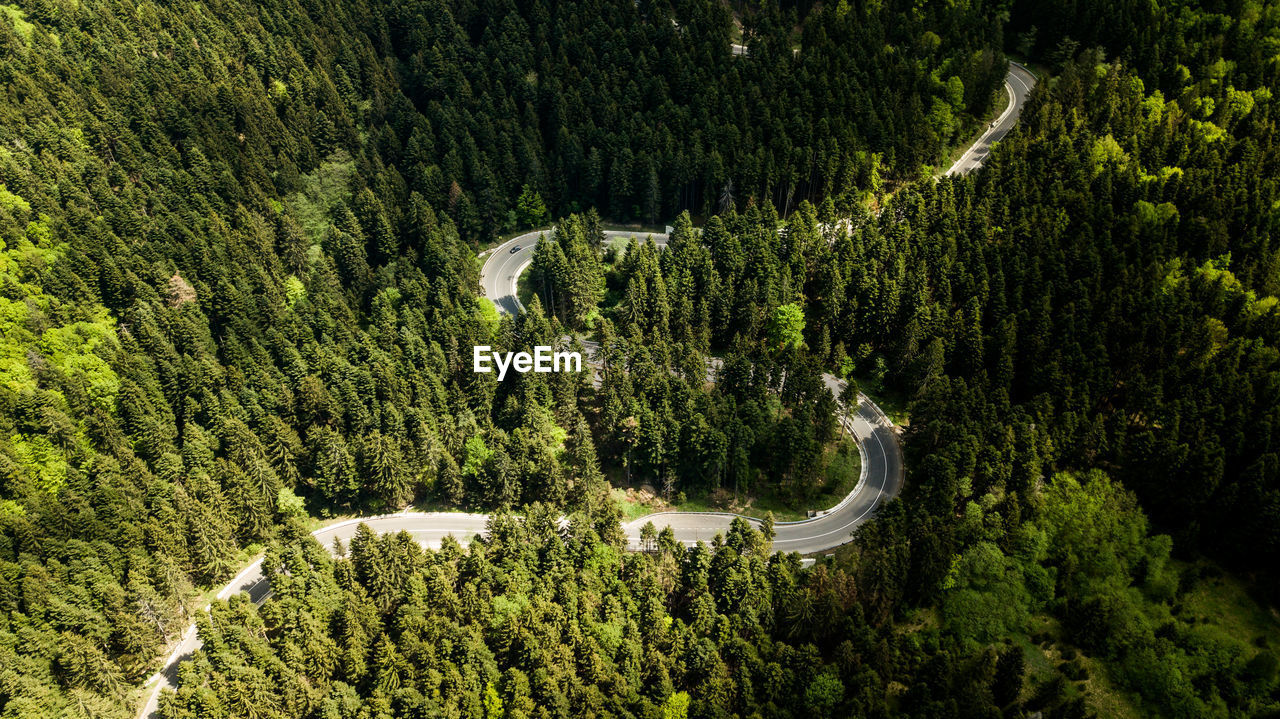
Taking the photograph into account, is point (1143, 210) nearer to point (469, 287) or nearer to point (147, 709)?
point (469, 287)

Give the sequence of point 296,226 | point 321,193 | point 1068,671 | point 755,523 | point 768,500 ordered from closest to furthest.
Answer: point 1068,671 < point 755,523 < point 768,500 < point 296,226 < point 321,193

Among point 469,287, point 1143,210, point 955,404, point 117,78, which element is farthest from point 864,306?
point 117,78

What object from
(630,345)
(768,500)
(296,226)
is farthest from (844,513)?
(296,226)

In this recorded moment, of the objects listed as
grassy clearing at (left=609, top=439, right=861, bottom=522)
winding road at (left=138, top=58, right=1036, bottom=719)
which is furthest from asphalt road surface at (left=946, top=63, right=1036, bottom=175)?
grassy clearing at (left=609, top=439, right=861, bottom=522)

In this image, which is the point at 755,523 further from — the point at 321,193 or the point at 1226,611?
the point at 321,193

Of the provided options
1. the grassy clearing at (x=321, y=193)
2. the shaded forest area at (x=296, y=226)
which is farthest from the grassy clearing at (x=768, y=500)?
the grassy clearing at (x=321, y=193)

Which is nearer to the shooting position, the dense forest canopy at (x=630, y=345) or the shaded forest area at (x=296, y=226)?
the dense forest canopy at (x=630, y=345)

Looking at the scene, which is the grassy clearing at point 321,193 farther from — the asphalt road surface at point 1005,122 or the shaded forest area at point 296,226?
the asphalt road surface at point 1005,122

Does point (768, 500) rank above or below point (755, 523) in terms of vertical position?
above

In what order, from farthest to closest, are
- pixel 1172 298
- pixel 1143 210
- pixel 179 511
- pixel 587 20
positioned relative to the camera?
pixel 587 20, pixel 1143 210, pixel 1172 298, pixel 179 511
